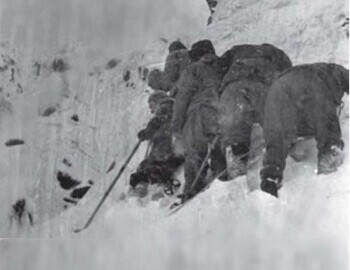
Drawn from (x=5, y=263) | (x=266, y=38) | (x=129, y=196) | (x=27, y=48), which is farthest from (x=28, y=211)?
(x=266, y=38)

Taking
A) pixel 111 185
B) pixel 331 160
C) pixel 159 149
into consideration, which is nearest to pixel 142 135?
pixel 159 149

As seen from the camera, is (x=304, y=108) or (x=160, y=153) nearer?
(x=304, y=108)

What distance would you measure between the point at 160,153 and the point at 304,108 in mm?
515

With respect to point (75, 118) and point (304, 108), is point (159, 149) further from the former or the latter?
point (304, 108)

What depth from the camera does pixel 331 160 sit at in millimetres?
2279

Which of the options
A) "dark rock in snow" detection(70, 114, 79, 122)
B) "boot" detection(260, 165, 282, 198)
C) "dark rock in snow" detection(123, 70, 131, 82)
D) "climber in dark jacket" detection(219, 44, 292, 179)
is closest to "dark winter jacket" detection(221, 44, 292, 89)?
"climber in dark jacket" detection(219, 44, 292, 179)

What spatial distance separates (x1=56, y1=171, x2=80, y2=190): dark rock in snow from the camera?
2.77 metres

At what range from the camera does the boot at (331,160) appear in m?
2.27

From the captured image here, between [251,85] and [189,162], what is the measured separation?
0.31 meters

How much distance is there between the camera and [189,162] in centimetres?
253

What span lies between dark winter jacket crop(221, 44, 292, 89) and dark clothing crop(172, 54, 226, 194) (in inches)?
1.8

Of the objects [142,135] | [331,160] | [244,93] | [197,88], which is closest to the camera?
[331,160]

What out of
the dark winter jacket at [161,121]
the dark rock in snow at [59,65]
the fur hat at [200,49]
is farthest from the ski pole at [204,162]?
the dark rock in snow at [59,65]

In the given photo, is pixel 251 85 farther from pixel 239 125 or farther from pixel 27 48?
pixel 27 48
